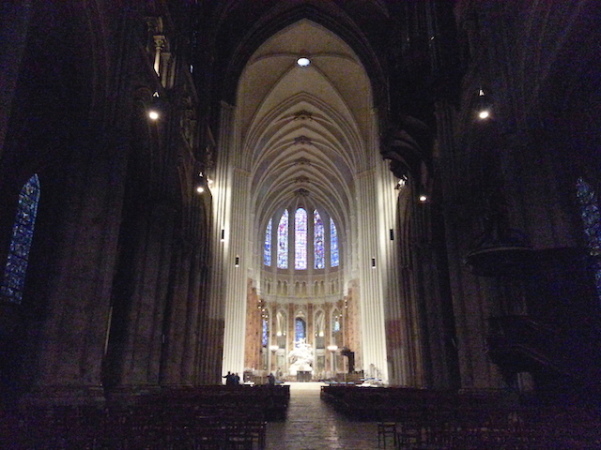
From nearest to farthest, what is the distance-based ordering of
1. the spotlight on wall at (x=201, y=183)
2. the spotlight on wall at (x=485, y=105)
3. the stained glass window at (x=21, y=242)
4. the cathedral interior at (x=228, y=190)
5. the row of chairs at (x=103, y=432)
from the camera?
the row of chairs at (x=103, y=432), the cathedral interior at (x=228, y=190), the spotlight on wall at (x=485, y=105), the stained glass window at (x=21, y=242), the spotlight on wall at (x=201, y=183)

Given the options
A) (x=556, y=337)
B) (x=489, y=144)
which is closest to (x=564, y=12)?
(x=489, y=144)

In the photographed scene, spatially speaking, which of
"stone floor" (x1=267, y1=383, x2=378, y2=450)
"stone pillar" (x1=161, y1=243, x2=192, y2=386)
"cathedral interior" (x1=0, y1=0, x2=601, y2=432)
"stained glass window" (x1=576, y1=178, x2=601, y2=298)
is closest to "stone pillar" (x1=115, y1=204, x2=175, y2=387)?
"cathedral interior" (x1=0, y1=0, x2=601, y2=432)

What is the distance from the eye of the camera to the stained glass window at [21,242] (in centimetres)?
1509

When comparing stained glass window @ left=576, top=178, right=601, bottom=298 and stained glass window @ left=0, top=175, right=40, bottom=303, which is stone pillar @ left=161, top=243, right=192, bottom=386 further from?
stained glass window @ left=576, top=178, right=601, bottom=298

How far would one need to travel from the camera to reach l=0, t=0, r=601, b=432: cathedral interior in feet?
28.4

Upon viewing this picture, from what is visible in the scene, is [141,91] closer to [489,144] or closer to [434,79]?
[434,79]

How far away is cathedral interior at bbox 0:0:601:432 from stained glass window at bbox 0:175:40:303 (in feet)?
0.23

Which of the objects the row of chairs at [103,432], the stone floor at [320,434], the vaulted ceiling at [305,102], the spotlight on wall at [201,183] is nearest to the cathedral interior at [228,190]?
the spotlight on wall at [201,183]

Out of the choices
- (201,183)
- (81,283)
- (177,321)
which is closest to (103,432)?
(81,283)

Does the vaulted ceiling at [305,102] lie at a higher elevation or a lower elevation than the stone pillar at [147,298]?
higher

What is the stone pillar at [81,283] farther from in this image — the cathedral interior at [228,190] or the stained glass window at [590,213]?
the stained glass window at [590,213]

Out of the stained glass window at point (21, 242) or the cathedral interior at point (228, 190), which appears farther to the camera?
Answer: the stained glass window at point (21, 242)

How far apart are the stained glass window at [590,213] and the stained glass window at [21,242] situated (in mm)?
18388

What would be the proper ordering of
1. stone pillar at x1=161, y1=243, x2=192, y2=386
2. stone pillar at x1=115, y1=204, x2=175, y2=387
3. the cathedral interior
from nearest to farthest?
the cathedral interior, stone pillar at x1=115, y1=204, x2=175, y2=387, stone pillar at x1=161, y1=243, x2=192, y2=386
